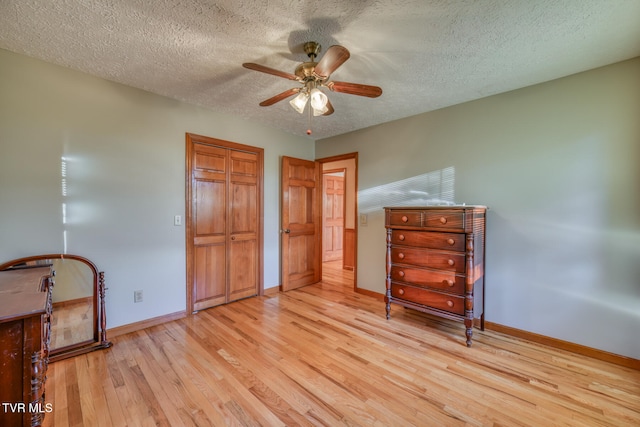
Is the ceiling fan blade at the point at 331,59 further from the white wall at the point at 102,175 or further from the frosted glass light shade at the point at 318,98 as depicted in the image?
the white wall at the point at 102,175

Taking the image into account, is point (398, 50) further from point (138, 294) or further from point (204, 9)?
point (138, 294)

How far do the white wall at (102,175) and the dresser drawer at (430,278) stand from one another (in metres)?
2.43

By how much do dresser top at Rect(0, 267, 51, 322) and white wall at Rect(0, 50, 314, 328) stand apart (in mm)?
322

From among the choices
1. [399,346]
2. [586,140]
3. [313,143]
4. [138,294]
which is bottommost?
[399,346]

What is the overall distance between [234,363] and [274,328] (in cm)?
65

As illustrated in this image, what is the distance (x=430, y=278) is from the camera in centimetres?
261

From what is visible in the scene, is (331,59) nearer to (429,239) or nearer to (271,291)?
(429,239)

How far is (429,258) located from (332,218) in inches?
155

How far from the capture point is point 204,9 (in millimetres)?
1564

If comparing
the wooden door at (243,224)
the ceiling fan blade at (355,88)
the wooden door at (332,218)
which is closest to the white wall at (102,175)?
the wooden door at (243,224)

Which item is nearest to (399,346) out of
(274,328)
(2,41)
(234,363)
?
(274,328)

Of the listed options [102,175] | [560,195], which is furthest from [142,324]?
[560,195]

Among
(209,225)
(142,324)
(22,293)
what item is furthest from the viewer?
(209,225)

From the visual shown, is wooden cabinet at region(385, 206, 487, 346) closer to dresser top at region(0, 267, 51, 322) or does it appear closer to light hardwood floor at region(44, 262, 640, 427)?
light hardwood floor at region(44, 262, 640, 427)
